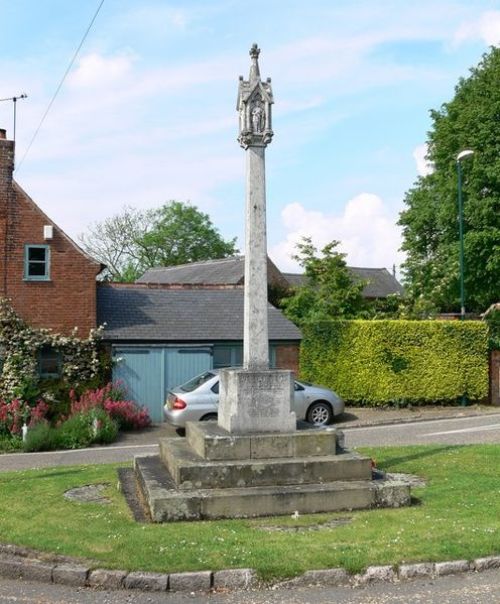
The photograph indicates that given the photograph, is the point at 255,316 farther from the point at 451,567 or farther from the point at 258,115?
the point at 451,567

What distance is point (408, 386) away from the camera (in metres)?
23.3

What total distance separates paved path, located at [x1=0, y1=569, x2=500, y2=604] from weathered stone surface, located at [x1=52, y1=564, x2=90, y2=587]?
0.07 m

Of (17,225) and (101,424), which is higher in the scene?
(17,225)

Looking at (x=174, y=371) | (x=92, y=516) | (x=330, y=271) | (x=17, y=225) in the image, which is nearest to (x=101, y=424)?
(x=174, y=371)

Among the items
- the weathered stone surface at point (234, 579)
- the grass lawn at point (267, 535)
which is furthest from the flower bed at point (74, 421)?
the weathered stone surface at point (234, 579)

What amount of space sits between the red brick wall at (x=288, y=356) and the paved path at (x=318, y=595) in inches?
660

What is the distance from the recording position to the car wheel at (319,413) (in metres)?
19.5

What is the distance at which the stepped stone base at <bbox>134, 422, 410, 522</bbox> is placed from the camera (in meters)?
8.58

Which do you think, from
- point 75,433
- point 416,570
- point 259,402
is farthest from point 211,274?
point 416,570

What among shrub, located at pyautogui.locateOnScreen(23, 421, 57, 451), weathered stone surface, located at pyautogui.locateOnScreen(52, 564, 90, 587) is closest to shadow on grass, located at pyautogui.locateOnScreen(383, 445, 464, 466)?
weathered stone surface, located at pyautogui.locateOnScreen(52, 564, 90, 587)

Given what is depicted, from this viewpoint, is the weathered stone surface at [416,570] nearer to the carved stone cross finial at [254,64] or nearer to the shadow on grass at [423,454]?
the shadow on grass at [423,454]

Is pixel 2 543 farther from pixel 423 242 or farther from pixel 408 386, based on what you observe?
pixel 423 242

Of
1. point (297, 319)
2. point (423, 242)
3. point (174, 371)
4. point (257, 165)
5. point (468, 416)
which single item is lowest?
point (468, 416)

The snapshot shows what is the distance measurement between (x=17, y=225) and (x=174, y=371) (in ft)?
19.7
